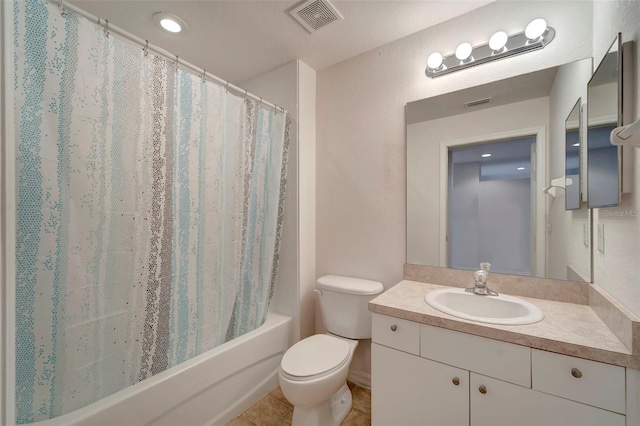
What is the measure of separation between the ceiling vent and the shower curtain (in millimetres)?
623

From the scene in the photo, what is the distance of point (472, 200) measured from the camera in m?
1.50

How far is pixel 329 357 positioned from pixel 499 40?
1.91 m

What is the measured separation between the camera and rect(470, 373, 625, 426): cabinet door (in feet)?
2.81

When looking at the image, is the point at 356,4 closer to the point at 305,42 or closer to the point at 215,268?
the point at 305,42

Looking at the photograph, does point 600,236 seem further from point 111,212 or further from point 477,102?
point 111,212

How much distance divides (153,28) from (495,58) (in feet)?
6.68

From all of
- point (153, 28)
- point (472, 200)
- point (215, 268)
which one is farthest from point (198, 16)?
point (472, 200)

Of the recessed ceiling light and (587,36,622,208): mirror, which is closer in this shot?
(587,36,622,208): mirror

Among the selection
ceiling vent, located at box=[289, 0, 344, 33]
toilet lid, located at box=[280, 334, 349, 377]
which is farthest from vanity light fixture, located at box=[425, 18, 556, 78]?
toilet lid, located at box=[280, 334, 349, 377]

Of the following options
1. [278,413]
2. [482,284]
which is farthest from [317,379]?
[482,284]

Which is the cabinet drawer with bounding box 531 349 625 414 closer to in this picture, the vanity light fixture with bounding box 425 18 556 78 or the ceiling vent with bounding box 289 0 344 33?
the vanity light fixture with bounding box 425 18 556 78

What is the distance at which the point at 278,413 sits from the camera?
162 centimetres

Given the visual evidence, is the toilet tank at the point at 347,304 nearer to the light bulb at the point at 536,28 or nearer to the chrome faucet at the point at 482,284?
the chrome faucet at the point at 482,284

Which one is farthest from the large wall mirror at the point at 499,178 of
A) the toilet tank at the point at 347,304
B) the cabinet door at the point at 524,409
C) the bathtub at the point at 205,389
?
the bathtub at the point at 205,389
